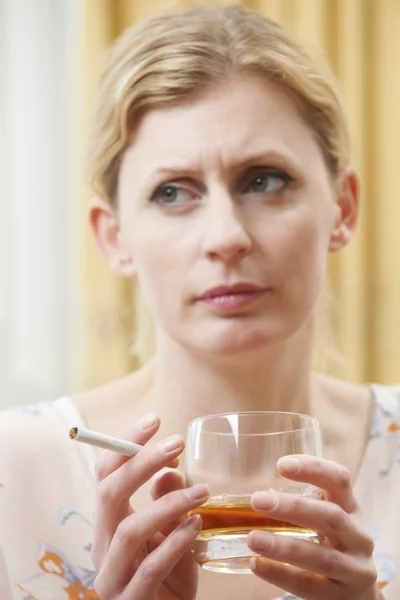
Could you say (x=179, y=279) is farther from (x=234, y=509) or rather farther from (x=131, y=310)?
(x=131, y=310)

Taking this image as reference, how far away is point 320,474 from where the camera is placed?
0.85 metres

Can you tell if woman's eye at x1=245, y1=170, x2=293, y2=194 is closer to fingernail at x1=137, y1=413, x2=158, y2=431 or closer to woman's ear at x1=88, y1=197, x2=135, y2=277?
woman's ear at x1=88, y1=197, x2=135, y2=277

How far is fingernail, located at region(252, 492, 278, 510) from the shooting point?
809 mm

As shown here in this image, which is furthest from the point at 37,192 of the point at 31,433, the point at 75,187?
the point at 31,433

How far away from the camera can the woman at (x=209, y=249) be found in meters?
1.25

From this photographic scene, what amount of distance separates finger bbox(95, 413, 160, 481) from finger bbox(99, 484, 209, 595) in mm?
59

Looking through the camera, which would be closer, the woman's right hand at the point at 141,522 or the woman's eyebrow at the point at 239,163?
the woman's right hand at the point at 141,522

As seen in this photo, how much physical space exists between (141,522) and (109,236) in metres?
0.70

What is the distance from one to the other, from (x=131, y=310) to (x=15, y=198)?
16.0 inches

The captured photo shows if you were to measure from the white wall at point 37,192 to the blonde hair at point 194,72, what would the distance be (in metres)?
0.72

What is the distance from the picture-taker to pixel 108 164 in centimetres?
142

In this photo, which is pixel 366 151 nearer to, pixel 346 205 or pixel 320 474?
pixel 346 205

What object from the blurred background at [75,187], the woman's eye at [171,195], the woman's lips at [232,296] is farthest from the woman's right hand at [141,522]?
the blurred background at [75,187]

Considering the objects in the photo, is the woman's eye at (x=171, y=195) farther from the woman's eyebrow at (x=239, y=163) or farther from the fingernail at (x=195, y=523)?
the fingernail at (x=195, y=523)
